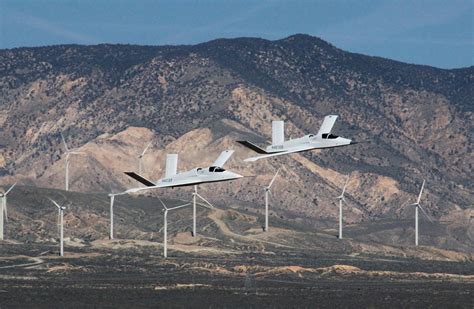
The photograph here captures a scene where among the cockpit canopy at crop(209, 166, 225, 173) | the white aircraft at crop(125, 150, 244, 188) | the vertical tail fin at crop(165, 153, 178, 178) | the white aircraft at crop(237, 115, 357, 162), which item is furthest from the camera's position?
the vertical tail fin at crop(165, 153, 178, 178)

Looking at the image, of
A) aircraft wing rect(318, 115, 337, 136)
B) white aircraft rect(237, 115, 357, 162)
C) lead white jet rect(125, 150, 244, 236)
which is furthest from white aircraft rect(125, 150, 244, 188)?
aircraft wing rect(318, 115, 337, 136)

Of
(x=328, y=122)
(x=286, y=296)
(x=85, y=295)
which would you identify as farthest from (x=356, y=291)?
(x=328, y=122)

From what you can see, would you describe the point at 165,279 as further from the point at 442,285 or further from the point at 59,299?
the point at 59,299

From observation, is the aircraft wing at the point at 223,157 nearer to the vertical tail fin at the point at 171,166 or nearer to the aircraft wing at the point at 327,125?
the vertical tail fin at the point at 171,166

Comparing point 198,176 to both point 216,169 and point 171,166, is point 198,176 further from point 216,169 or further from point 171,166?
point 171,166

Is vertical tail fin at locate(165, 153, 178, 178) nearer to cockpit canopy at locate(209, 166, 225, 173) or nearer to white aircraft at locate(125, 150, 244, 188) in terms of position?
white aircraft at locate(125, 150, 244, 188)

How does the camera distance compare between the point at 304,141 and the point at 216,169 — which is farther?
the point at 216,169

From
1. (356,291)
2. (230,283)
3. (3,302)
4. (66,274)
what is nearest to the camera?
(3,302)

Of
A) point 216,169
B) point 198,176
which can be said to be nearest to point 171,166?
point 198,176

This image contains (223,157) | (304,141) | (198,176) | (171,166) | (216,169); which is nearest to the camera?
(223,157)

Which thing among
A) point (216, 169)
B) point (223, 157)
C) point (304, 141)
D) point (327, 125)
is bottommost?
point (216, 169)

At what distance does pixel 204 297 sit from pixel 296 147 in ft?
88.5

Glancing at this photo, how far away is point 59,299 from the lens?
141 m

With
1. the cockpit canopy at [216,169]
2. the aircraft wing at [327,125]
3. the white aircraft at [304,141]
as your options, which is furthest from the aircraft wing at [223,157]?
the aircraft wing at [327,125]
